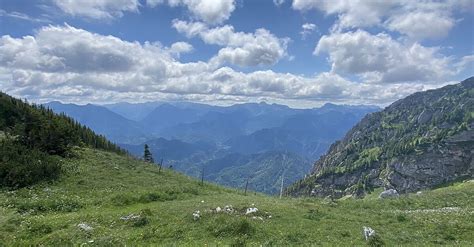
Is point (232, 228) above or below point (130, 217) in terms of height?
above

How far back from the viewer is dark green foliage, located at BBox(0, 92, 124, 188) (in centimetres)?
4084

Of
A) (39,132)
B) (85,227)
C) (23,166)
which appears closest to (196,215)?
(85,227)

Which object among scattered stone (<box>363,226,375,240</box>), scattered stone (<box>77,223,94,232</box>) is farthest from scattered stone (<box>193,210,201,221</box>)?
scattered stone (<box>363,226,375,240</box>)

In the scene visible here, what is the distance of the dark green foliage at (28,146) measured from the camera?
40.8 m

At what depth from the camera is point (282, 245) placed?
814 inches

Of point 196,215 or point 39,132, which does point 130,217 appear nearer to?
point 196,215

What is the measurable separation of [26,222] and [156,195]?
1477cm

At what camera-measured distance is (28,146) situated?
53.6m

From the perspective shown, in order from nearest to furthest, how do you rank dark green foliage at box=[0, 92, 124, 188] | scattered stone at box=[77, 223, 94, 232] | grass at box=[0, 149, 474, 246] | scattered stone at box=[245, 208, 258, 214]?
grass at box=[0, 149, 474, 246], scattered stone at box=[77, 223, 94, 232], scattered stone at box=[245, 208, 258, 214], dark green foliage at box=[0, 92, 124, 188]

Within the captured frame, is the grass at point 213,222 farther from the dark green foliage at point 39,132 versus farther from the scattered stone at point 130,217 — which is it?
the dark green foliage at point 39,132

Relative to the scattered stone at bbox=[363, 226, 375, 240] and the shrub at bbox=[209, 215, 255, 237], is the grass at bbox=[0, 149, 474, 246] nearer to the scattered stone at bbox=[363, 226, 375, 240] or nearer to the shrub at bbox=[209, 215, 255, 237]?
the shrub at bbox=[209, 215, 255, 237]

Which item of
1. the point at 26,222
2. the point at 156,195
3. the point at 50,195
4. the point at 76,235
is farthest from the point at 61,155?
the point at 76,235

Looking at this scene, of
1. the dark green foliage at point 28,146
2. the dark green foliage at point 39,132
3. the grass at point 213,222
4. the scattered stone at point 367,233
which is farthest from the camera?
the dark green foliage at point 39,132

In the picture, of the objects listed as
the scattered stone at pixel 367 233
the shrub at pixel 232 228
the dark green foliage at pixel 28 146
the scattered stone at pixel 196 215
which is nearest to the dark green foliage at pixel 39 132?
the dark green foliage at pixel 28 146
